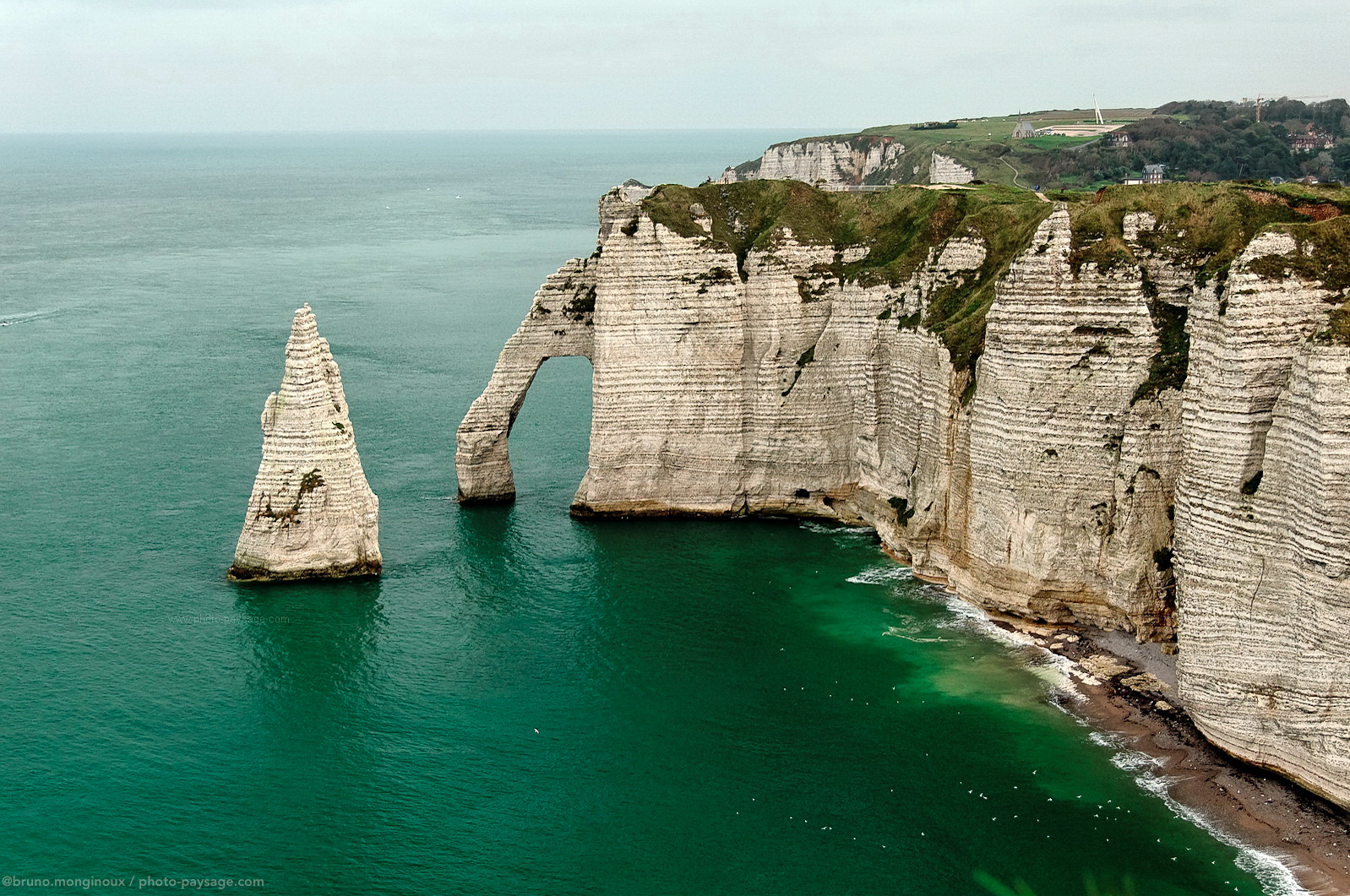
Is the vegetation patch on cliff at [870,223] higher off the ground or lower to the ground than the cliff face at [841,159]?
lower

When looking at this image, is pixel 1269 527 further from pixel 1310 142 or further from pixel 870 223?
pixel 1310 142

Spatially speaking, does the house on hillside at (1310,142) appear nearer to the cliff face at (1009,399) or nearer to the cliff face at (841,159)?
the cliff face at (841,159)

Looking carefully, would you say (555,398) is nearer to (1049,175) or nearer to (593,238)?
(1049,175)

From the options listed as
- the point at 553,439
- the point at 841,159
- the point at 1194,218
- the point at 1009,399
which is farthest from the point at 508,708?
the point at 841,159

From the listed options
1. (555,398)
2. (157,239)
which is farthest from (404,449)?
(157,239)

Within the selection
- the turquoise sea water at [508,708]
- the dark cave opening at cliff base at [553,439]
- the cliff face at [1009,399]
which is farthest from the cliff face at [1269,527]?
the dark cave opening at cliff base at [553,439]

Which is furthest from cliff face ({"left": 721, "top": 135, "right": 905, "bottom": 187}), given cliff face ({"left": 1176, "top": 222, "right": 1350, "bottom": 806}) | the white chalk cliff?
cliff face ({"left": 1176, "top": 222, "right": 1350, "bottom": 806})
